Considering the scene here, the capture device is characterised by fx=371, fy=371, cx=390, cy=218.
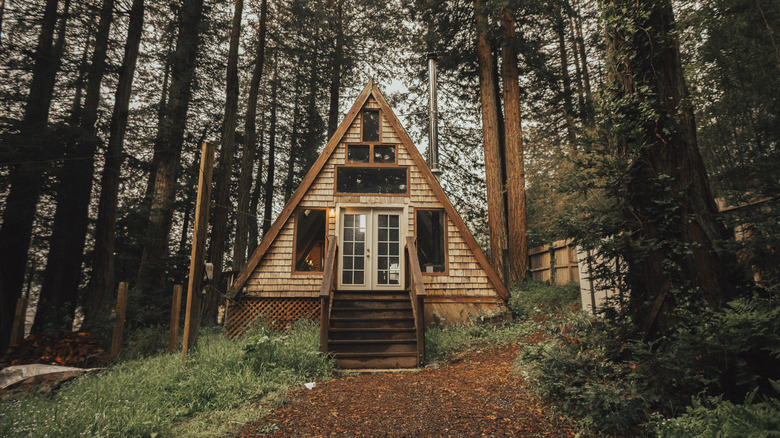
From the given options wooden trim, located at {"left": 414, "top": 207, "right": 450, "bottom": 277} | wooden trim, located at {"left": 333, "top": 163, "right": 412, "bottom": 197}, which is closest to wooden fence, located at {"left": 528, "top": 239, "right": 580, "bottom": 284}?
wooden trim, located at {"left": 414, "top": 207, "right": 450, "bottom": 277}

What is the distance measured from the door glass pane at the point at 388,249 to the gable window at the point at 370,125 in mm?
1797

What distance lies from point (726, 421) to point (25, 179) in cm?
1215

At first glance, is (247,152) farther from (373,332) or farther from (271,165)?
(373,332)

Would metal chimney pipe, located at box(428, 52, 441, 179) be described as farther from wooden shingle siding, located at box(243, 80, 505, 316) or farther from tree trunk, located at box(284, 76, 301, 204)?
tree trunk, located at box(284, 76, 301, 204)

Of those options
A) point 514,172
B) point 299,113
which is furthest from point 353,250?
point 299,113

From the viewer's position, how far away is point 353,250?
8.07 metres

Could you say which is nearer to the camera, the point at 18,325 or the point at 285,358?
the point at 285,358

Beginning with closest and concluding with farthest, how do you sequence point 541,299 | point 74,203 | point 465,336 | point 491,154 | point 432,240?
1. point 465,336
2. point 432,240
3. point 541,299
4. point 74,203
5. point 491,154

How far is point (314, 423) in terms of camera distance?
354 cm

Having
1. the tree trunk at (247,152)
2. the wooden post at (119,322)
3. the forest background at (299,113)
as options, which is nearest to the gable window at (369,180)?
the forest background at (299,113)

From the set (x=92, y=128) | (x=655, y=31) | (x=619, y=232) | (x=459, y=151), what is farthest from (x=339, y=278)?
(x=459, y=151)

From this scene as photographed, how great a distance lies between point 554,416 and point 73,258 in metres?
10.8

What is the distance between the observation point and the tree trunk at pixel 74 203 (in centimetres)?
855

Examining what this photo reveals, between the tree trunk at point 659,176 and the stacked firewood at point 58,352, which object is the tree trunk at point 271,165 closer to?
the stacked firewood at point 58,352
